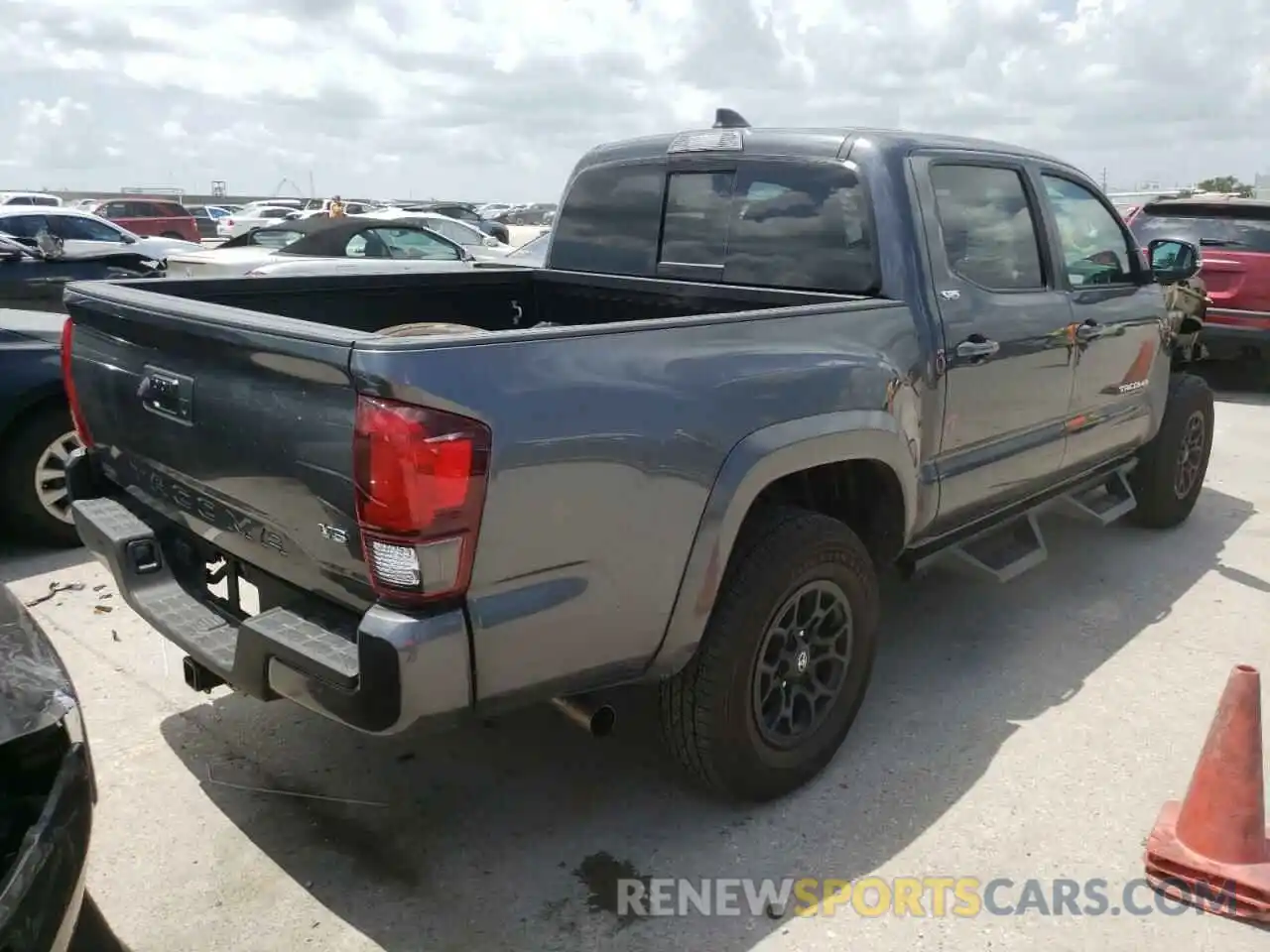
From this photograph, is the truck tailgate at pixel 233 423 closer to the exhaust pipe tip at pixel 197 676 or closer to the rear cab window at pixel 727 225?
the exhaust pipe tip at pixel 197 676

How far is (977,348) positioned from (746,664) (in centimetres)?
151

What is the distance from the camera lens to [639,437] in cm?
254

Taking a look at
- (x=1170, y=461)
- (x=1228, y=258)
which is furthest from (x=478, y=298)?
(x=1228, y=258)

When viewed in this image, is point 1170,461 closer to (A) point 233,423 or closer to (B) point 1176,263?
(B) point 1176,263

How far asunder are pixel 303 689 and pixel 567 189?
284 centimetres

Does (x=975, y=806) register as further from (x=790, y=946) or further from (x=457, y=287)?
(x=457, y=287)

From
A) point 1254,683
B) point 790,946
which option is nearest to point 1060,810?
point 1254,683

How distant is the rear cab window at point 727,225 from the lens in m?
3.63

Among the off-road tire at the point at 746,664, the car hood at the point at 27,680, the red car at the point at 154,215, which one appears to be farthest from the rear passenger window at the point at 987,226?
the red car at the point at 154,215

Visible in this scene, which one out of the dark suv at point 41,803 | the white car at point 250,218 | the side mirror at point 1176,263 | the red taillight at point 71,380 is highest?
the side mirror at point 1176,263

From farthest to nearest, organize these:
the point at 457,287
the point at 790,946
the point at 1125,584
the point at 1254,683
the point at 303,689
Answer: the point at 1125,584 → the point at 457,287 → the point at 1254,683 → the point at 790,946 → the point at 303,689

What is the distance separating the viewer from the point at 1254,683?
2840mm

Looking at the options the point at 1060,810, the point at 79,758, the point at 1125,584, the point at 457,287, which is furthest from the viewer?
the point at 1125,584

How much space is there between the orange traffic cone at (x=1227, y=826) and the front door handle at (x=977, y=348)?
1327 mm
